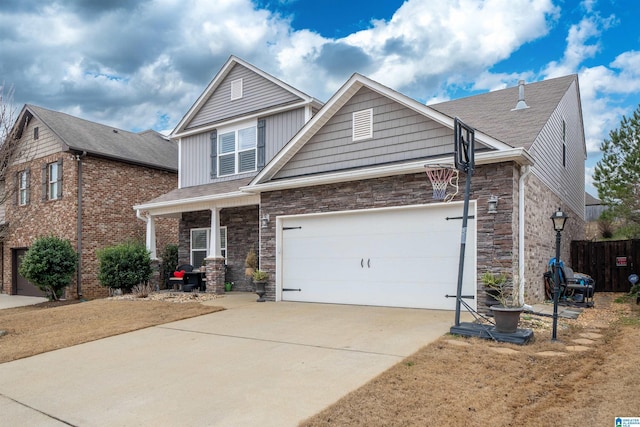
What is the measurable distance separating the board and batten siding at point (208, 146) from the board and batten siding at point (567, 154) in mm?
6700

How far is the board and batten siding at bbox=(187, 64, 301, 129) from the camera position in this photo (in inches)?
553

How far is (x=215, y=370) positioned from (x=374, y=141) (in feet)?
21.2

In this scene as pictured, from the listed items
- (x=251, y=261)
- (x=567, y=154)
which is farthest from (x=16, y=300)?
(x=567, y=154)

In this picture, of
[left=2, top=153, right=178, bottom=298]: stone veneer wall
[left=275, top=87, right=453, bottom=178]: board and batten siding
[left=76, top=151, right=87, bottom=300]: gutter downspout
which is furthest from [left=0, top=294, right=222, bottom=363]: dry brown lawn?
[left=2, top=153, right=178, bottom=298]: stone veneer wall

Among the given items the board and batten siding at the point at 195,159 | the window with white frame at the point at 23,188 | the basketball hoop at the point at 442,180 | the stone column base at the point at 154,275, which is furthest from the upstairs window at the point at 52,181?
the basketball hoop at the point at 442,180

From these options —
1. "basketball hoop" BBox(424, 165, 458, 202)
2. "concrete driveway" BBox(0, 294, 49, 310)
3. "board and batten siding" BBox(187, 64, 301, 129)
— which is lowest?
"concrete driveway" BBox(0, 294, 49, 310)

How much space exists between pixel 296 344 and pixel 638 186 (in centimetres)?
1160

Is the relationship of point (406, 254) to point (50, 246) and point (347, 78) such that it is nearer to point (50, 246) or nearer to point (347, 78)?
point (347, 78)

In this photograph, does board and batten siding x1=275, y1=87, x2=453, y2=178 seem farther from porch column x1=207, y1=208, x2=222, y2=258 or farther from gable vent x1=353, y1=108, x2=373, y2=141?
porch column x1=207, y1=208, x2=222, y2=258

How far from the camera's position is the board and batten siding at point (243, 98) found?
14.0 metres

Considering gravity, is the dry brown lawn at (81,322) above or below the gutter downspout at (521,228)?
below

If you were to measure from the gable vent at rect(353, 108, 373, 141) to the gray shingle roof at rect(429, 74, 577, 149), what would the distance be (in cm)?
249

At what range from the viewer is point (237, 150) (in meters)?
14.7

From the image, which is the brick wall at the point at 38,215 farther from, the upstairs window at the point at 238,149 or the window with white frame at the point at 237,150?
the window with white frame at the point at 237,150
